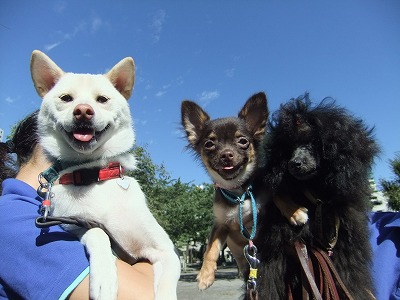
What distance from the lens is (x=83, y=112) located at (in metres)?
2.05

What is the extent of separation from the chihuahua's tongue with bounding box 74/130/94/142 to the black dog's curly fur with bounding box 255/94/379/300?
131cm

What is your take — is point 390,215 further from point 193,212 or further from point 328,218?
point 193,212

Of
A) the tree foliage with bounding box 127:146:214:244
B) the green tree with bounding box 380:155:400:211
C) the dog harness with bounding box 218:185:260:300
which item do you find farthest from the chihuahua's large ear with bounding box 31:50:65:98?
the tree foliage with bounding box 127:146:214:244

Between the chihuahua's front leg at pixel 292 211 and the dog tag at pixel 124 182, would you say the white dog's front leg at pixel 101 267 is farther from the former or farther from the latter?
the chihuahua's front leg at pixel 292 211

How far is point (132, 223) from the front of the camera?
6.43 ft

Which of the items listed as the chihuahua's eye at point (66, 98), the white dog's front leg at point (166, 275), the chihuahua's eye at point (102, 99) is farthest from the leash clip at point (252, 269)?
the chihuahua's eye at point (66, 98)

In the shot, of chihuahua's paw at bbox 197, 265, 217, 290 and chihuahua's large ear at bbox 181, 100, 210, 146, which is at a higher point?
chihuahua's large ear at bbox 181, 100, 210, 146

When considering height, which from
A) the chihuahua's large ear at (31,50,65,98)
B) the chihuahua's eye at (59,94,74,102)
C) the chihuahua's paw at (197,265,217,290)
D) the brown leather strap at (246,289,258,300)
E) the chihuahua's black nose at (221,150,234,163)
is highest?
the chihuahua's large ear at (31,50,65,98)

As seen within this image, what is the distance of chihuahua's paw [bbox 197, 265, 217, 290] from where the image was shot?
2852 mm

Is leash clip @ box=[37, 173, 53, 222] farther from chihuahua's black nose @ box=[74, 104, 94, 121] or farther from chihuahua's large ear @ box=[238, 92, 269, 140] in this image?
chihuahua's large ear @ box=[238, 92, 269, 140]

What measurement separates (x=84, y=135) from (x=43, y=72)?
0.68 meters

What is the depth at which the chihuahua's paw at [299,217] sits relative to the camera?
2219mm

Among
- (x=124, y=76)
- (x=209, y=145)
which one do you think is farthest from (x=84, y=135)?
(x=209, y=145)

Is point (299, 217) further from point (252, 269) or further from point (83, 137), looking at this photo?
point (83, 137)
